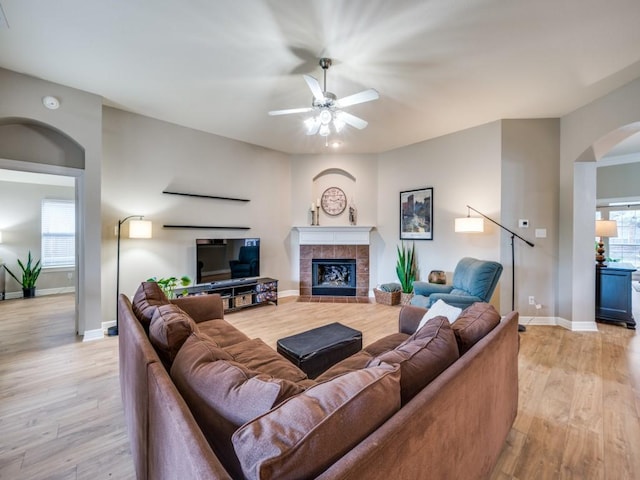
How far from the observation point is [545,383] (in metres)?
2.42

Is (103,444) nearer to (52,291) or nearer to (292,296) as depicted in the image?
(292,296)

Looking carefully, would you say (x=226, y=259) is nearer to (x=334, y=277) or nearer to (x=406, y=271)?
(x=334, y=277)

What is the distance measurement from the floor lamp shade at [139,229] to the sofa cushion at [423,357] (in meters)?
3.59

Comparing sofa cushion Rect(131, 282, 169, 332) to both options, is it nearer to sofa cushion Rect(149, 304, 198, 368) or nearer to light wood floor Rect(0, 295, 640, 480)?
sofa cushion Rect(149, 304, 198, 368)

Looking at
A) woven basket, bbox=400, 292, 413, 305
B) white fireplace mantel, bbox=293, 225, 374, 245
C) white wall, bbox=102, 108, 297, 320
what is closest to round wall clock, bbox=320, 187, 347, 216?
white fireplace mantel, bbox=293, 225, 374, 245

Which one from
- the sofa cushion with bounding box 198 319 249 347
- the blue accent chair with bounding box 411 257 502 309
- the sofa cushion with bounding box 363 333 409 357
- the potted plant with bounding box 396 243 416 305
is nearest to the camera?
the sofa cushion with bounding box 363 333 409 357

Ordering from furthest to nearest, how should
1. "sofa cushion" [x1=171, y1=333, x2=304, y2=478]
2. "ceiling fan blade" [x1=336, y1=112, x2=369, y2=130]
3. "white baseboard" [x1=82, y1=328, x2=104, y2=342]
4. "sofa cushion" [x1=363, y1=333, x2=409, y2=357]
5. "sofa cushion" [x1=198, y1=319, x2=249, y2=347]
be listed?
"white baseboard" [x1=82, y1=328, x2=104, y2=342] < "ceiling fan blade" [x1=336, y1=112, x2=369, y2=130] < "sofa cushion" [x1=198, y1=319, x2=249, y2=347] < "sofa cushion" [x1=363, y1=333, x2=409, y2=357] < "sofa cushion" [x1=171, y1=333, x2=304, y2=478]

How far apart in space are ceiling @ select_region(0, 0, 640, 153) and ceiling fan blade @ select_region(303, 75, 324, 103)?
1.20 ft

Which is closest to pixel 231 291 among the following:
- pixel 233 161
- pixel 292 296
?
pixel 292 296


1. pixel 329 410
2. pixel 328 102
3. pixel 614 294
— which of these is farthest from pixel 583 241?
pixel 329 410

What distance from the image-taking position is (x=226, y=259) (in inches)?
180

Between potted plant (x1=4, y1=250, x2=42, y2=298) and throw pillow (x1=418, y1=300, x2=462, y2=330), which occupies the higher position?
throw pillow (x1=418, y1=300, x2=462, y2=330)

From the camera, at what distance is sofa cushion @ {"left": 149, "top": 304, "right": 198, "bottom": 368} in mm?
1383

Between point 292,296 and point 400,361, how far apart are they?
4.68 metres
